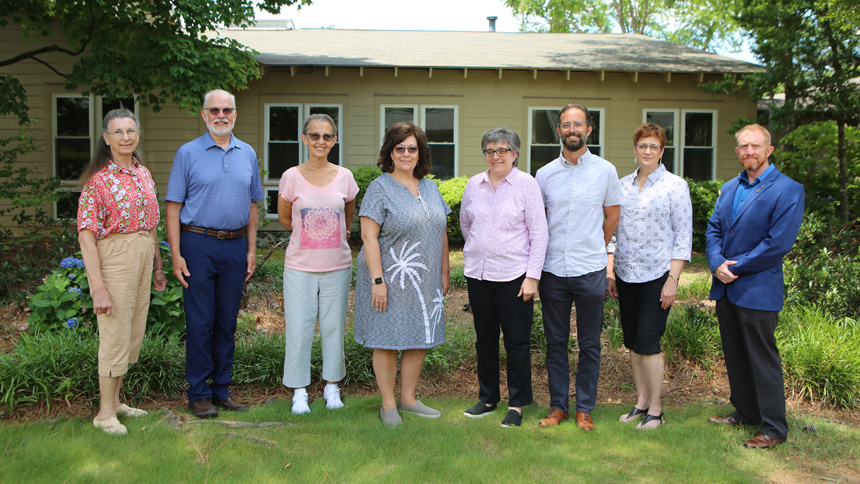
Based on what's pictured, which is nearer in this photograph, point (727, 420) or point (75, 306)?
point (727, 420)

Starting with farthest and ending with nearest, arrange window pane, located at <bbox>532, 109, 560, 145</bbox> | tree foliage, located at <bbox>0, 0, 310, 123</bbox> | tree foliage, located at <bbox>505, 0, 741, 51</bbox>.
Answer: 1. tree foliage, located at <bbox>505, 0, 741, 51</bbox>
2. window pane, located at <bbox>532, 109, 560, 145</bbox>
3. tree foliage, located at <bbox>0, 0, 310, 123</bbox>

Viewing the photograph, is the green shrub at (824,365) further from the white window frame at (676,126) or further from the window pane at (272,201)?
the window pane at (272,201)

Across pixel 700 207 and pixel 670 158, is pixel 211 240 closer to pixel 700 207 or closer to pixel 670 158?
pixel 700 207

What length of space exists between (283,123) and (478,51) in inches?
179

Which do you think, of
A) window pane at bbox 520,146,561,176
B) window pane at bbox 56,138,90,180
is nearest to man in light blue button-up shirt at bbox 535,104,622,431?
window pane at bbox 520,146,561,176

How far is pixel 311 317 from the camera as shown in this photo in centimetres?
421

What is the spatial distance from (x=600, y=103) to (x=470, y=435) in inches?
414

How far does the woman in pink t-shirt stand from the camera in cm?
408

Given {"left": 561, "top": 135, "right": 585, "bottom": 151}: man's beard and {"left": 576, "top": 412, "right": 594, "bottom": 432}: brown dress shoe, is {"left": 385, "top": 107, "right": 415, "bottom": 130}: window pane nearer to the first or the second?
{"left": 561, "top": 135, "right": 585, "bottom": 151}: man's beard

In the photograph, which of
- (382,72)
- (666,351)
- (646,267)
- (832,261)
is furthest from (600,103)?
(646,267)

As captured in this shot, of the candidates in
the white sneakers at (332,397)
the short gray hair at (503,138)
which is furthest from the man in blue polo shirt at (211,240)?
the short gray hair at (503,138)

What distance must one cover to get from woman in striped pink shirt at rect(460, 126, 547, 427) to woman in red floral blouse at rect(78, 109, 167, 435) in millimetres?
2048

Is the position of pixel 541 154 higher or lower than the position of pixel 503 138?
higher

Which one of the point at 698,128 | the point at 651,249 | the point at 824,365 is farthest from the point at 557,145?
the point at 651,249
